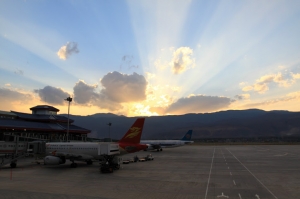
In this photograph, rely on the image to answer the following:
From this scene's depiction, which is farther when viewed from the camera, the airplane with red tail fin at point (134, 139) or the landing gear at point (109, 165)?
the airplane with red tail fin at point (134, 139)

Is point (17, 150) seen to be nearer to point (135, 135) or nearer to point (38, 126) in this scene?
point (135, 135)

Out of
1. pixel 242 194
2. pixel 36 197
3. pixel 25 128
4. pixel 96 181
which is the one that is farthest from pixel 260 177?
pixel 25 128

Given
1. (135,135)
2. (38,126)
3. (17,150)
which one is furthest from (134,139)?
(38,126)

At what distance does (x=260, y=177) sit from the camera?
26406 mm

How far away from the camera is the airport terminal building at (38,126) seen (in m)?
56.0

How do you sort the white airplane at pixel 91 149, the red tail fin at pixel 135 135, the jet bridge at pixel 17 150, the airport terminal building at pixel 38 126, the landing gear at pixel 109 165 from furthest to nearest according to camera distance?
the airport terminal building at pixel 38 126 → the red tail fin at pixel 135 135 → the jet bridge at pixel 17 150 → the white airplane at pixel 91 149 → the landing gear at pixel 109 165

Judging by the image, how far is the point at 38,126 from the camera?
6231 cm

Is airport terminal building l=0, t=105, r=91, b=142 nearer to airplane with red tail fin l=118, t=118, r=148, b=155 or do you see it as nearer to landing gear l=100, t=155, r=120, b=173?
airplane with red tail fin l=118, t=118, r=148, b=155

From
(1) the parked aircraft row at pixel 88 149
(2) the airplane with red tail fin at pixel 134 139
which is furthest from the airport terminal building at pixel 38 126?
(2) the airplane with red tail fin at pixel 134 139

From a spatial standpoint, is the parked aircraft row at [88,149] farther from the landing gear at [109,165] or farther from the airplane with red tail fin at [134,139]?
the landing gear at [109,165]

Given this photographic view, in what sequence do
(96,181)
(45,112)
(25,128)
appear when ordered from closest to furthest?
(96,181) < (25,128) < (45,112)

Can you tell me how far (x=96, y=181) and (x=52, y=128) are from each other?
45624 mm

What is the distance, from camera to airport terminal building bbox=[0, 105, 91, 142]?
184 ft

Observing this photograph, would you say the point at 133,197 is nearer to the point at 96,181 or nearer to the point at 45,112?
the point at 96,181
